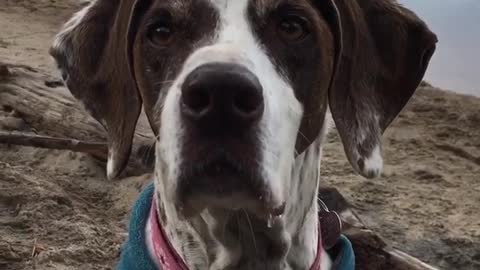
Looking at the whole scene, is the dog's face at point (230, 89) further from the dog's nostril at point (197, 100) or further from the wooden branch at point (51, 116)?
the wooden branch at point (51, 116)

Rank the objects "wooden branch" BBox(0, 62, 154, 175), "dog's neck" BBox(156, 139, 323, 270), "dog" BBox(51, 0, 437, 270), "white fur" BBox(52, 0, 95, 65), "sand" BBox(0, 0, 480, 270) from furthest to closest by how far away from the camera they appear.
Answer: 1. "wooden branch" BBox(0, 62, 154, 175)
2. "sand" BBox(0, 0, 480, 270)
3. "white fur" BBox(52, 0, 95, 65)
4. "dog's neck" BBox(156, 139, 323, 270)
5. "dog" BBox(51, 0, 437, 270)

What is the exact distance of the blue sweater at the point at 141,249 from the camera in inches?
139

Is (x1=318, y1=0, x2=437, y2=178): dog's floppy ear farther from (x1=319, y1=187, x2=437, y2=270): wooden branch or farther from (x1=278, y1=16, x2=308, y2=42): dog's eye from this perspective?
(x1=319, y1=187, x2=437, y2=270): wooden branch

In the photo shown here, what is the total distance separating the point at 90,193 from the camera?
5.55 metres

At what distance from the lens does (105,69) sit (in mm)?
3617

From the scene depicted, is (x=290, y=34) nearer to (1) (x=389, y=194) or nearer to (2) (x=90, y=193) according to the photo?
(2) (x=90, y=193)

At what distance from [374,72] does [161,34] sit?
77 centimetres

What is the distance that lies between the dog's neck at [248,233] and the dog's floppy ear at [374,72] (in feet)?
0.52

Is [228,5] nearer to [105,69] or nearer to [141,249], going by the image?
[105,69]

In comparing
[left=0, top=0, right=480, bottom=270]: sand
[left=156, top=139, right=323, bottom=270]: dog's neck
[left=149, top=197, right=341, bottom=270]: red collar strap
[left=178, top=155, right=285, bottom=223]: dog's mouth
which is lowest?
[left=0, top=0, right=480, bottom=270]: sand

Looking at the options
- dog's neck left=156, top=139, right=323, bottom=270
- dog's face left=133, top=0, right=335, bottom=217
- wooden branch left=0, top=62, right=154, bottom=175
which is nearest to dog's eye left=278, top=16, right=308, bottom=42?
dog's face left=133, top=0, right=335, bottom=217

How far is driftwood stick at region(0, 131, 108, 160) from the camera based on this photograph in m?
5.48

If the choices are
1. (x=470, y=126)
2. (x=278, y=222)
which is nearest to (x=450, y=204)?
(x=470, y=126)

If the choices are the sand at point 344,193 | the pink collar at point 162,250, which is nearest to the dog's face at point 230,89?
the pink collar at point 162,250
